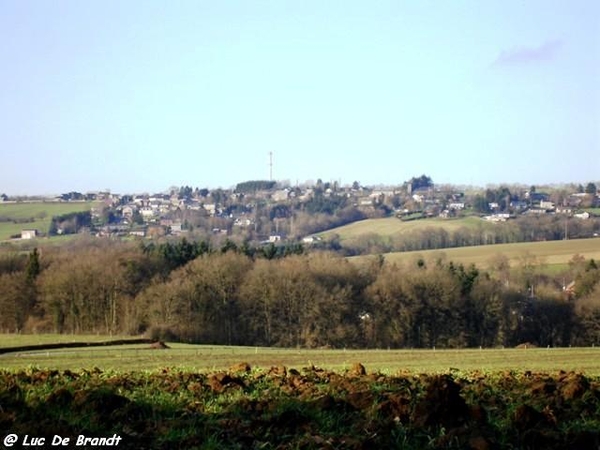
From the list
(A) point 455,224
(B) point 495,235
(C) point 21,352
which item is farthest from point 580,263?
(C) point 21,352

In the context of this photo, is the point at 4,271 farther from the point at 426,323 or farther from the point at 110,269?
the point at 426,323

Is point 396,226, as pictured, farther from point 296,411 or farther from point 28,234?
point 296,411

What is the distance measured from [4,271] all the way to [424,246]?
80.5 meters

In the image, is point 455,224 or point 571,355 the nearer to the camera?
point 571,355

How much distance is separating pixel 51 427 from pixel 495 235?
153236 millimetres

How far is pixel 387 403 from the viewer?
1180 centimetres

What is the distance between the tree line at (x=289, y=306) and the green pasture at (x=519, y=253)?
27379 mm

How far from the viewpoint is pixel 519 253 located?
12756cm

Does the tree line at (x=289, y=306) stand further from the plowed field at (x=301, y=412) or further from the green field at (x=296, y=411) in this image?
the plowed field at (x=301, y=412)

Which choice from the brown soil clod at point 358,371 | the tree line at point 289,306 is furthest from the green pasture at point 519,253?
the brown soil clod at point 358,371

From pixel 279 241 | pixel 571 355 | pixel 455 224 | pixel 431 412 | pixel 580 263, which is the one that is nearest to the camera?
pixel 431 412

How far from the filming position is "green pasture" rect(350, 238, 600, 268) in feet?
391

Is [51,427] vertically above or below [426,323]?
above

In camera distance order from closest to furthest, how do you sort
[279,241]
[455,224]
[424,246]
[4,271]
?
1. [4,271]
2. [424,246]
3. [455,224]
4. [279,241]
